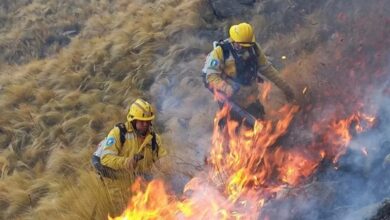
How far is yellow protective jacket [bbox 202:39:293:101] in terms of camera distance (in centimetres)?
601

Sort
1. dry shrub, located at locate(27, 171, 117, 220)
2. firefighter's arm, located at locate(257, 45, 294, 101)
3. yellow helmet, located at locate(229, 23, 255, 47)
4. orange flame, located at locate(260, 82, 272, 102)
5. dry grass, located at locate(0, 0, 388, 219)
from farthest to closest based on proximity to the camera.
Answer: orange flame, located at locate(260, 82, 272, 102) < dry grass, located at locate(0, 0, 388, 219) < firefighter's arm, located at locate(257, 45, 294, 101) < yellow helmet, located at locate(229, 23, 255, 47) < dry shrub, located at locate(27, 171, 117, 220)

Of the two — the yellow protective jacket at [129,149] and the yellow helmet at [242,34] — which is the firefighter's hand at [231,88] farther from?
the yellow protective jacket at [129,149]

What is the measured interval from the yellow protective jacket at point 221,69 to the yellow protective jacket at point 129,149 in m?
1.07

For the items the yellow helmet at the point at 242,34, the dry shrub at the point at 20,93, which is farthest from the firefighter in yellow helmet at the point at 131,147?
the dry shrub at the point at 20,93

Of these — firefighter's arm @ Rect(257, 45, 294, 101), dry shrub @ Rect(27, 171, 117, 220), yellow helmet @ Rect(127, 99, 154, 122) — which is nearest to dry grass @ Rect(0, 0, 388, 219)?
dry shrub @ Rect(27, 171, 117, 220)

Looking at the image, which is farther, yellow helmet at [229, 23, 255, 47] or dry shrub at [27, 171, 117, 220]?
yellow helmet at [229, 23, 255, 47]

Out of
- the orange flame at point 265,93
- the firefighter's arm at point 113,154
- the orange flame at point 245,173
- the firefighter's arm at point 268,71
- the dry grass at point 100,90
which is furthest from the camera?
the orange flame at point 265,93

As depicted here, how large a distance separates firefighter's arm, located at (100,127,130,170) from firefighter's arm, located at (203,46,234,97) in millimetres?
1303

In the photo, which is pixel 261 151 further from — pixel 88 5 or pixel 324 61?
pixel 88 5

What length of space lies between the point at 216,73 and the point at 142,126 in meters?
1.24

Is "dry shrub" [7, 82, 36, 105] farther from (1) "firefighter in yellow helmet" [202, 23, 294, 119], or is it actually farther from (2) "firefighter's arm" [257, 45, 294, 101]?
(2) "firefighter's arm" [257, 45, 294, 101]

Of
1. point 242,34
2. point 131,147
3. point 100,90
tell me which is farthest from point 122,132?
point 100,90

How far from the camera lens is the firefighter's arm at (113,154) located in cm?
518

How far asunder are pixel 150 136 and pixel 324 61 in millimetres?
3522
